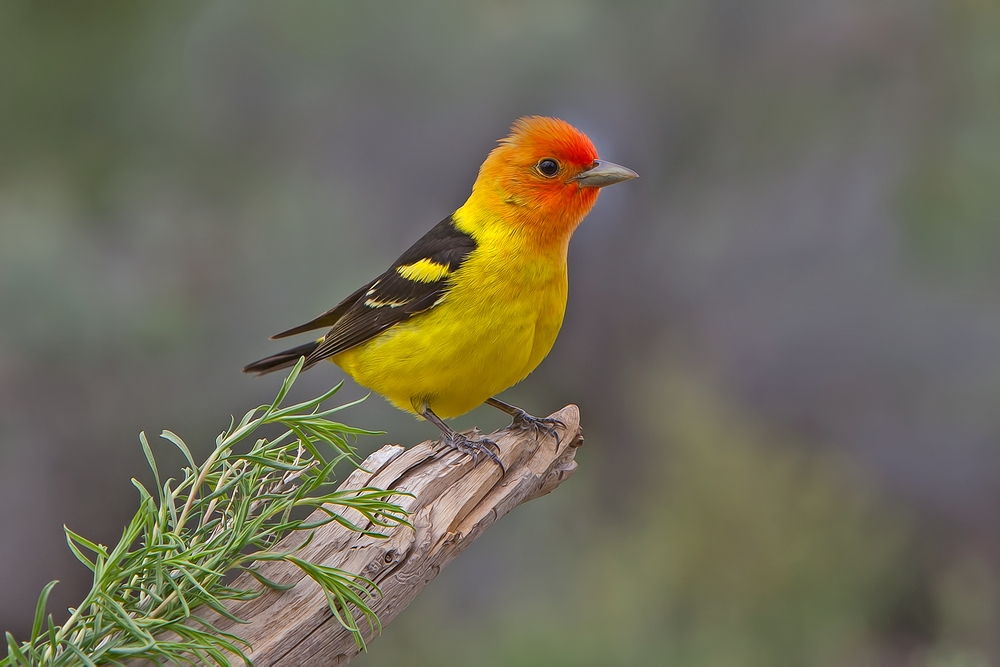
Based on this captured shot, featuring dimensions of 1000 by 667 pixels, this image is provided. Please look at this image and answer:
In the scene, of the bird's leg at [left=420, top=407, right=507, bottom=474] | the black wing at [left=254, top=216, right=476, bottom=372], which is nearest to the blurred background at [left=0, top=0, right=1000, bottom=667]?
the black wing at [left=254, top=216, right=476, bottom=372]

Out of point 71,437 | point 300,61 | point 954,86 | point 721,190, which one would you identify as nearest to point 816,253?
point 721,190

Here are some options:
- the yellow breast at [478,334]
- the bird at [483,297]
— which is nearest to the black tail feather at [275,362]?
the bird at [483,297]

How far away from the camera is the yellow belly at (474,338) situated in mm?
1870

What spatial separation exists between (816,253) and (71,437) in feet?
10.2

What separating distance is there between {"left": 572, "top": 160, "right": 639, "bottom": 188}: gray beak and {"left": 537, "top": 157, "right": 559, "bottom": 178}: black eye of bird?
0.06m

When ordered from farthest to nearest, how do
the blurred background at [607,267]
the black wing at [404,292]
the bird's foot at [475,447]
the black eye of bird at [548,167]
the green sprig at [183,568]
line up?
the blurred background at [607,267]
the black eye of bird at [548,167]
the black wing at [404,292]
the bird's foot at [475,447]
the green sprig at [183,568]

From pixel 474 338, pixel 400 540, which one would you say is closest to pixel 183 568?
pixel 400 540

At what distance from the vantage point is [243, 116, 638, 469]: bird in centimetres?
188

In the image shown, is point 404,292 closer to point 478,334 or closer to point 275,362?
point 478,334

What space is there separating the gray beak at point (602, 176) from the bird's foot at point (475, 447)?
74 centimetres

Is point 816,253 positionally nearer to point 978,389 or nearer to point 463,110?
point 978,389

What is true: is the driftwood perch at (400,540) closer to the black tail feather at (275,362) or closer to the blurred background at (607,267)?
the black tail feather at (275,362)

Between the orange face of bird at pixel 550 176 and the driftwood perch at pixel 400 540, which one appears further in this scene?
the orange face of bird at pixel 550 176

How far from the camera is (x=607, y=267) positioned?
11.6ft
